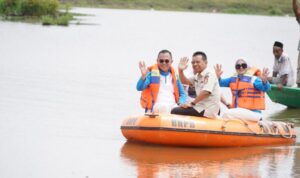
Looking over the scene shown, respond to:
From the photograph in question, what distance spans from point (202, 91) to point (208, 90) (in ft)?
0.30

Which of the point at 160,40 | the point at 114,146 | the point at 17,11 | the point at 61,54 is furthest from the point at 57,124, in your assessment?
the point at 17,11

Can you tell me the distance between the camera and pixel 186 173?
1096 centimetres

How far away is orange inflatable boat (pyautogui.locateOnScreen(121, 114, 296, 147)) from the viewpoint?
12.2 meters

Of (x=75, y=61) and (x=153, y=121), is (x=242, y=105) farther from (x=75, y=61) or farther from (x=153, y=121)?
(x=75, y=61)

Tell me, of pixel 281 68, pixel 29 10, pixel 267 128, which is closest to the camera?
pixel 267 128

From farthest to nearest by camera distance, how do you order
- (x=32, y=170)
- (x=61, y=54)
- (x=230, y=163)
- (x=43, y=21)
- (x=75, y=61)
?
(x=43, y=21) → (x=61, y=54) → (x=75, y=61) → (x=230, y=163) → (x=32, y=170)

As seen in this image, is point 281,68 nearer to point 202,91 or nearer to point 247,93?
point 247,93

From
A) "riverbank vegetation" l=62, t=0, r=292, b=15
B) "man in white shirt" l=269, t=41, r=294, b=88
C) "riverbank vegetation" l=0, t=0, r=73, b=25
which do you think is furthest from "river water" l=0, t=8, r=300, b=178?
"riverbank vegetation" l=62, t=0, r=292, b=15

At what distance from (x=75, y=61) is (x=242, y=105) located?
14111 mm

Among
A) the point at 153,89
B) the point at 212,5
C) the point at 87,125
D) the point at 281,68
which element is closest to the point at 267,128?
the point at 153,89

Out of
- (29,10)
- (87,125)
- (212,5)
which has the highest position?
(212,5)

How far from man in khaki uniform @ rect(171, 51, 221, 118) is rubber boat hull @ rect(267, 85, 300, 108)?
4.41 metres

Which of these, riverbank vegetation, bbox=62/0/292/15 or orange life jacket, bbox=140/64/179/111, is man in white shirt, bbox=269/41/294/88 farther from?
riverbank vegetation, bbox=62/0/292/15

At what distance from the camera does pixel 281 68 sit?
660 inches
